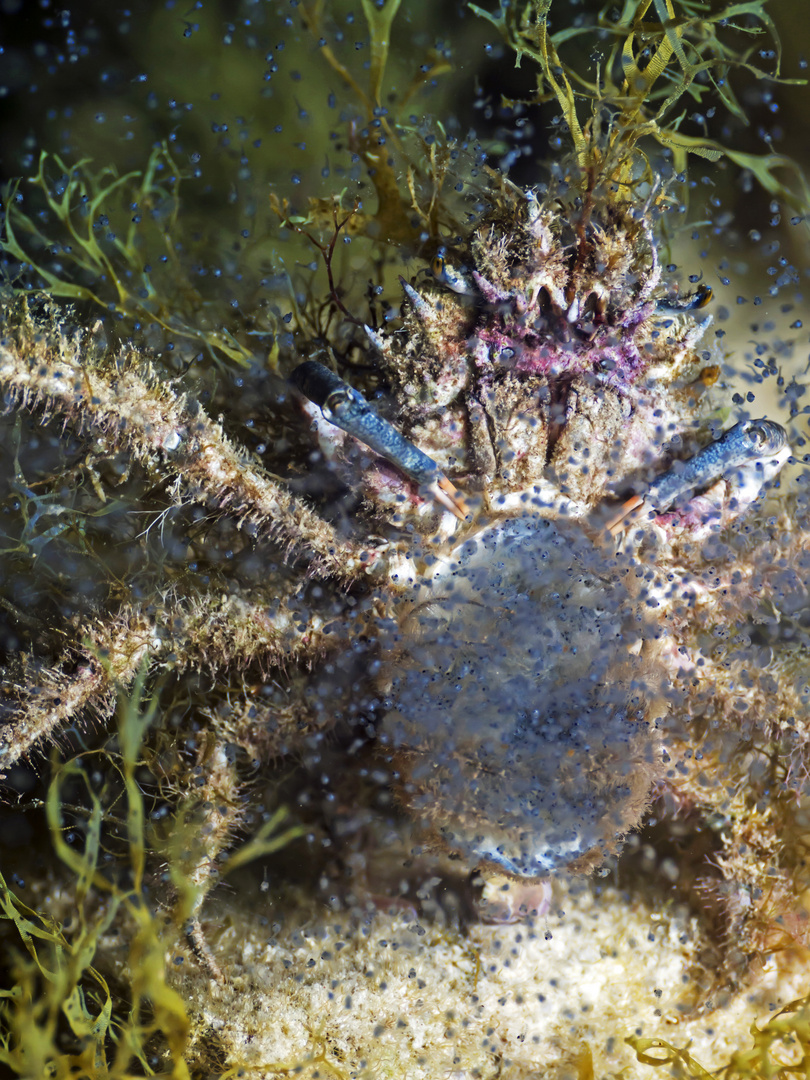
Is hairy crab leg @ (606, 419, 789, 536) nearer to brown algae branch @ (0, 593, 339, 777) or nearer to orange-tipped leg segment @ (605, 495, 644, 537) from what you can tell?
orange-tipped leg segment @ (605, 495, 644, 537)

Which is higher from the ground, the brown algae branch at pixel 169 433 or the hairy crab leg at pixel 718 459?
the hairy crab leg at pixel 718 459

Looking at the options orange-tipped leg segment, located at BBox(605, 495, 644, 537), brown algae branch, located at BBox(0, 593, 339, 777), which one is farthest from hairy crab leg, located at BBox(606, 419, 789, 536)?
brown algae branch, located at BBox(0, 593, 339, 777)

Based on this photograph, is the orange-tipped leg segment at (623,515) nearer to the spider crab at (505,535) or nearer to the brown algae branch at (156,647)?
the spider crab at (505,535)

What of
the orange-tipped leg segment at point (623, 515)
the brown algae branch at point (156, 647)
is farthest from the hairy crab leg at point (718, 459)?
the brown algae branch at point (156, 647)

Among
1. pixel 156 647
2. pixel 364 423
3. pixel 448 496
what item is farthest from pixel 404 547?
pixel 156 647

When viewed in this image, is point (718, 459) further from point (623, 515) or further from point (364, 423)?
point (364, 423)

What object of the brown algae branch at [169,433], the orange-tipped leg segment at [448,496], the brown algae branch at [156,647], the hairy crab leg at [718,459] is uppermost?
the hairy crab leg at [718,459]
